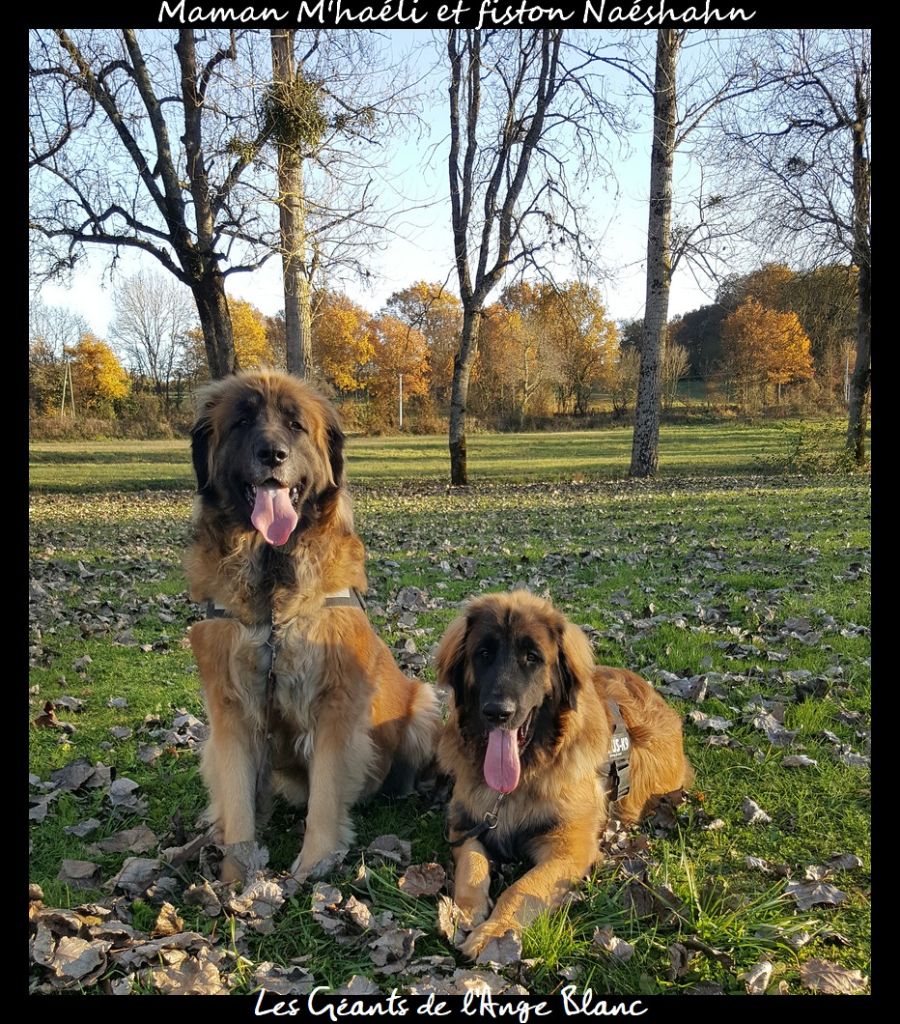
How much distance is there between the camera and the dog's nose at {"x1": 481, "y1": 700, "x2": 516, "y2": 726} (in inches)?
125

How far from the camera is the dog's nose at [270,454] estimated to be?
3400 mm

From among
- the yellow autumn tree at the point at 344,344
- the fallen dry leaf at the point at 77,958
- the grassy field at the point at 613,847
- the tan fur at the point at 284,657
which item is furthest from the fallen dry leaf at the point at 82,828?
the yellow autumn tree at the point at 344,344

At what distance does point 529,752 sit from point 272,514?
5.48ft

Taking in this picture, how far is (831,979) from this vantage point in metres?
2.57

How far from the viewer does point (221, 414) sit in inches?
143

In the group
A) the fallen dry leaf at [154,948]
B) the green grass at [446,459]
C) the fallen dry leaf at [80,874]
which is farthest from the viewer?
the green grass at [446,459]

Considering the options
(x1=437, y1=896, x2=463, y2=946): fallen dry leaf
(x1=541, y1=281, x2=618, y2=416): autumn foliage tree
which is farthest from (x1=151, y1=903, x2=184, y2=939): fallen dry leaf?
(x1=541, y1=281, x2=618, y2=416): autumn foliage tree

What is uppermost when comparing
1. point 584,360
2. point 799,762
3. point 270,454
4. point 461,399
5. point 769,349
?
point 769,349

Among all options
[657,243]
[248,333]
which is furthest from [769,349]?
[657,243]

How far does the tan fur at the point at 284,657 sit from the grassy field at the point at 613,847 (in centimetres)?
35

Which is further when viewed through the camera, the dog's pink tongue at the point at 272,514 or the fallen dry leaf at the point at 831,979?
the dog's pink tongue at the point at 272,514

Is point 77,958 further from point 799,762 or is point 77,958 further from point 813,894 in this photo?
point 799,762

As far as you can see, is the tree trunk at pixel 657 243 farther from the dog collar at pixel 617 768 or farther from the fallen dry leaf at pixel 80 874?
the fallen dry leaf at pixel 80 874

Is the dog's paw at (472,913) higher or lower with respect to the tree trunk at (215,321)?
lower
